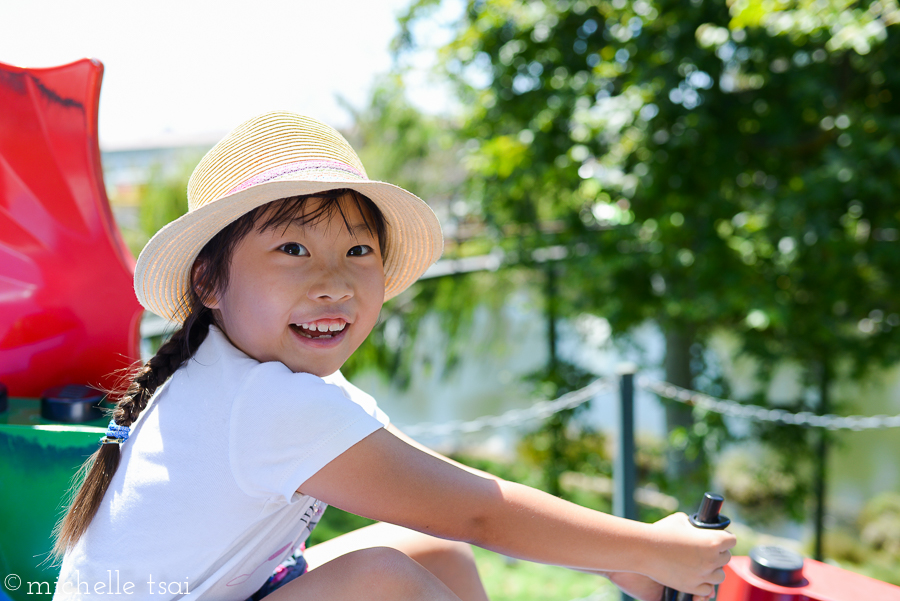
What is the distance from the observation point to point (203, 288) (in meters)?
1.08

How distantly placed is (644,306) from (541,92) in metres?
1.61

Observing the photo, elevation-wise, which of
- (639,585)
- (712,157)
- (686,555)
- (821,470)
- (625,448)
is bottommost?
(821,470)

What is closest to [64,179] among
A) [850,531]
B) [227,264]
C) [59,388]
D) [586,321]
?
[59,388]

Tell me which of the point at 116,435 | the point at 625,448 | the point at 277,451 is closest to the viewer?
the point at 277,451

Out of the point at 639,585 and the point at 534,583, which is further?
the point at 534,583

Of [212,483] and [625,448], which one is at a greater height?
[212,483]

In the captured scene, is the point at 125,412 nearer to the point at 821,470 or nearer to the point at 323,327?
the point at 323,327

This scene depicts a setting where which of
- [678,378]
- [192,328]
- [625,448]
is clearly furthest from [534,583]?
[192,328]

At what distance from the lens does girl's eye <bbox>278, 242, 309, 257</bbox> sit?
100cm

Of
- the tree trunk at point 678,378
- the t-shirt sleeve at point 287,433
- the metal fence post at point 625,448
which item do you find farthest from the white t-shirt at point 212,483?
the tree trunk at point 678,378

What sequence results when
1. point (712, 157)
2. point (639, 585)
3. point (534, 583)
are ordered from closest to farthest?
1. point (639, 585)
2. point (534, 583)
3. point (712, 157)

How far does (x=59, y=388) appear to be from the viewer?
1.28 m

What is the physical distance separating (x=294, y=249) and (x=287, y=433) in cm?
30

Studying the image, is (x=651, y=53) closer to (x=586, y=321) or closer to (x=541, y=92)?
(x=541, y=92)
